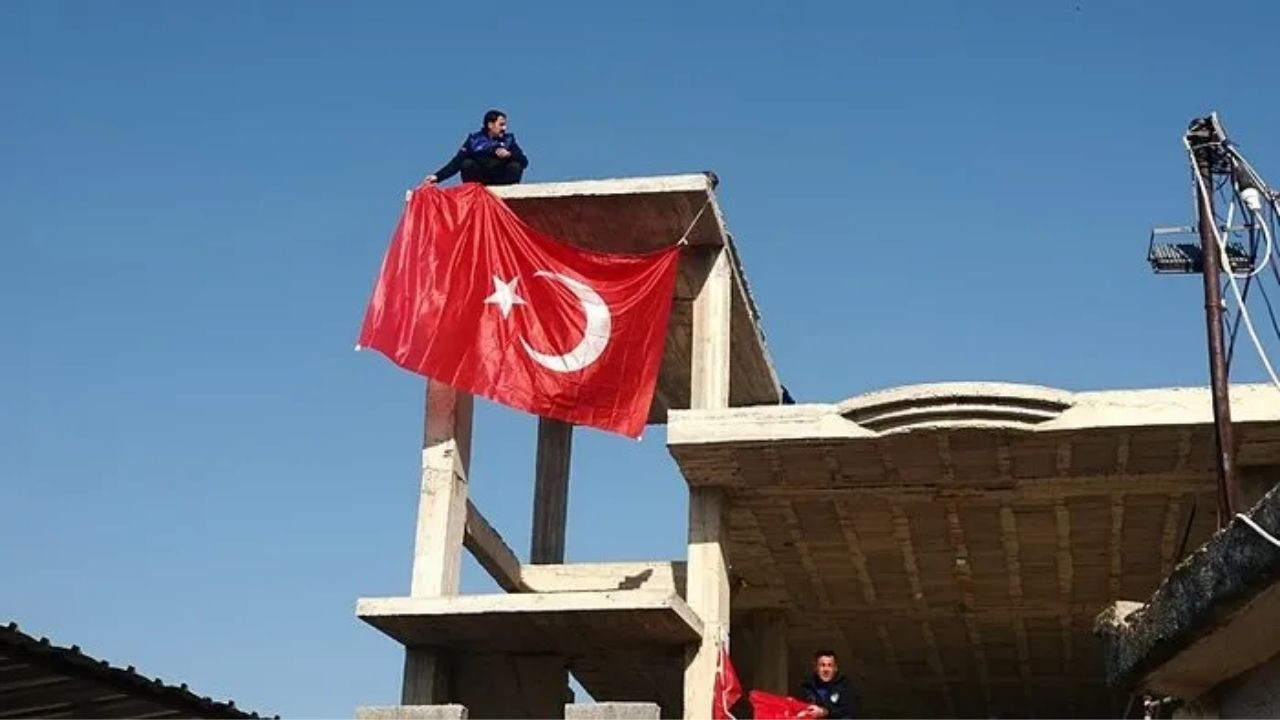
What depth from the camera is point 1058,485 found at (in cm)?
1816

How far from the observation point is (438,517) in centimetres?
1859

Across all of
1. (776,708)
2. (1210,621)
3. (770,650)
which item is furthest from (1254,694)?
(770,650)

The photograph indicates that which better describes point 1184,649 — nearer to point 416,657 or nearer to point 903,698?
point 416,657

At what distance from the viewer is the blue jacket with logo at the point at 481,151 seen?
19.8m

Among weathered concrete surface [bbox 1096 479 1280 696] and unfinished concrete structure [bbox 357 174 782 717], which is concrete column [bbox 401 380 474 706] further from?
weathered concrete surface [bbox 1096 479 1280 696]

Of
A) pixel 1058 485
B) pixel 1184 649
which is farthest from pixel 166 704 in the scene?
pixel 1184 649

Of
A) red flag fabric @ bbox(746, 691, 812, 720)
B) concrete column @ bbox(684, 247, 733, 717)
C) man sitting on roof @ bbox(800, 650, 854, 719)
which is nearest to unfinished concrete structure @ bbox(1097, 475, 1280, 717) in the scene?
man sitting on roof @ bbox(800, 650, 854, 719)

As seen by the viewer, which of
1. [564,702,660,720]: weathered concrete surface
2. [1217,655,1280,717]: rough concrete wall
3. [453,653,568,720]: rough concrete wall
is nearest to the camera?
[1217,655,1280,717]: rough concrete wall

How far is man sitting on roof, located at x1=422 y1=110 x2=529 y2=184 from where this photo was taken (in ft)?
64.9

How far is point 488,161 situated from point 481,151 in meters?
0.15

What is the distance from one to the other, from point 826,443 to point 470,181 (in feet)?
18.8

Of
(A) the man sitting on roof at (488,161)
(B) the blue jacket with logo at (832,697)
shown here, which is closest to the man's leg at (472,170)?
(A) the man sitting on roof at (488,161)

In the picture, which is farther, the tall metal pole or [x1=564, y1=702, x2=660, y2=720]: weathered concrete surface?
[x1=564, y1=702, x2=660, y2=720]: weathered concrete surface

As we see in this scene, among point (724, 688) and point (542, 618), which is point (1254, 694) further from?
point (542, 618)
